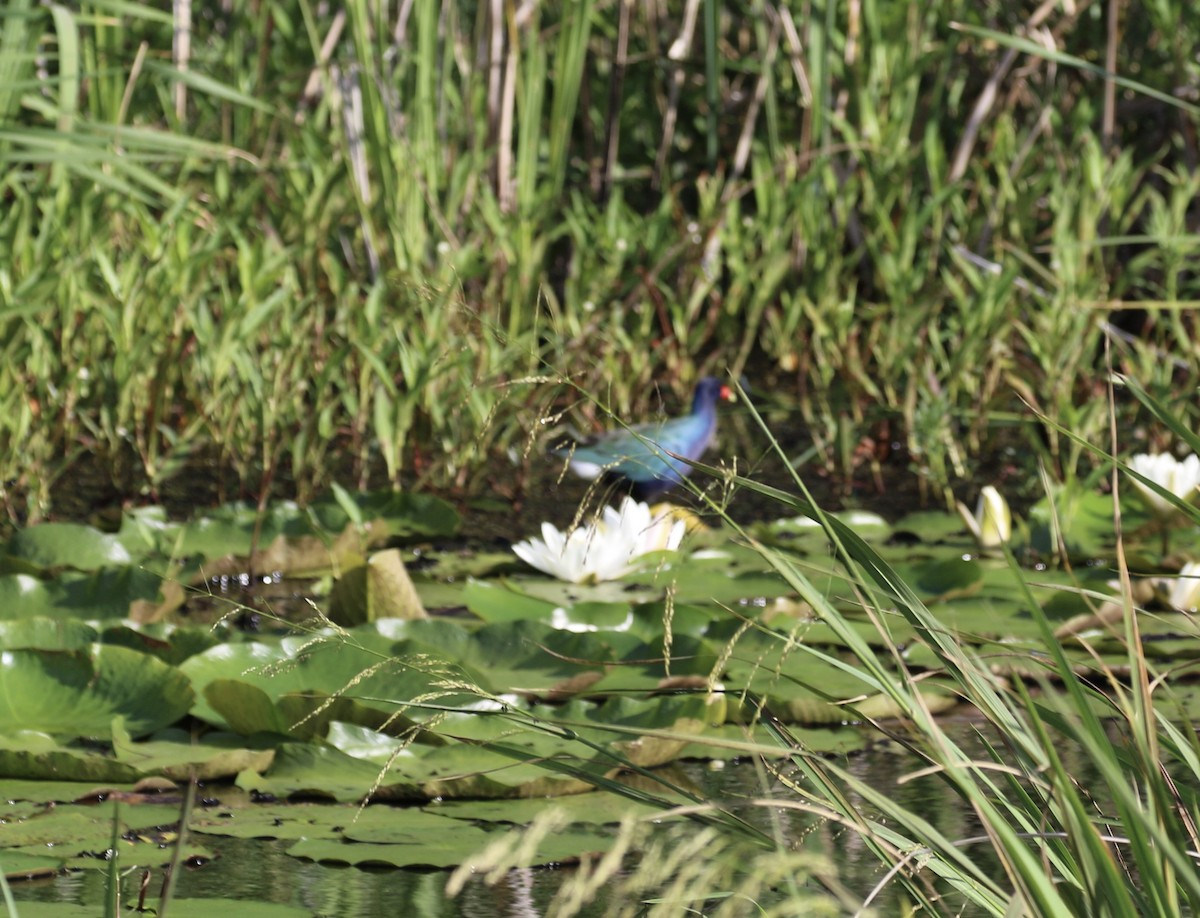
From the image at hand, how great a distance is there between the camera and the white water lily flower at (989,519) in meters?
2.22

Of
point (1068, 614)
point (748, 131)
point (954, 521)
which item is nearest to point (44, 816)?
point (1068, 614)

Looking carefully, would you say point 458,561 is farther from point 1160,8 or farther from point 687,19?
point 1160,8

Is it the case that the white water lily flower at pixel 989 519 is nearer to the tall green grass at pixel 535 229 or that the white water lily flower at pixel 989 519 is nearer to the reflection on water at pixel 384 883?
the tall green grass at pixel 535 229

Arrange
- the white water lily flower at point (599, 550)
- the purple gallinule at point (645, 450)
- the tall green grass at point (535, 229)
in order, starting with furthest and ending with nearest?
1. the tall green grass at point (535, 229)
2. the purple gallinule at point (645, 450)
3. the white water lily flower at point (599, 550)

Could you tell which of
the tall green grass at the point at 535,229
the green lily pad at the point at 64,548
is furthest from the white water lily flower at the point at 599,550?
the green lily pad at the point at 64,548

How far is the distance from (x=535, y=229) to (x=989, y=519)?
1.66 m

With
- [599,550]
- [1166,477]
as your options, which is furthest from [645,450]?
[1166,477]

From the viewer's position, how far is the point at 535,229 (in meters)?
3.59

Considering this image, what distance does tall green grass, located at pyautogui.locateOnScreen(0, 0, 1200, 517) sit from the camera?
9.16 ft

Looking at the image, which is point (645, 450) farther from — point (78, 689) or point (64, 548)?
point (78, 689)

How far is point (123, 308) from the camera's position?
285 centimetres

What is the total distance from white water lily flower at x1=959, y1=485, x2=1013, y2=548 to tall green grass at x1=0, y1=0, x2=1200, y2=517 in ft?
0.83

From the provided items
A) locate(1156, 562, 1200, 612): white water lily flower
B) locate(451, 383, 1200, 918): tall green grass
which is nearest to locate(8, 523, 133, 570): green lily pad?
locate(451, 383, 1200, 918): tall green grass

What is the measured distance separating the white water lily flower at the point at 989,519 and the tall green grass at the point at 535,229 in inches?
10.0
